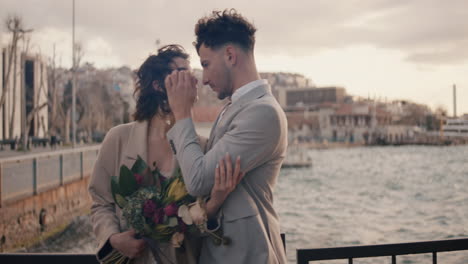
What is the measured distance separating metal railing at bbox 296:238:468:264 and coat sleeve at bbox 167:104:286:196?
545 mm

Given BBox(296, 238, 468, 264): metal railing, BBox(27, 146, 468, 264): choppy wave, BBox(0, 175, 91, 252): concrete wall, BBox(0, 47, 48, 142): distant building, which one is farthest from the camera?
BBox(27, 146, 468, 264): choppy wave

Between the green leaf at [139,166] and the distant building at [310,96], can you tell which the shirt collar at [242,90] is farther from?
the distant building at [310,96]

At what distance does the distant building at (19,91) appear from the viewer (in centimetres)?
2641

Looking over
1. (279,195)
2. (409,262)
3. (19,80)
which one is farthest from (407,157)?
(19,80)

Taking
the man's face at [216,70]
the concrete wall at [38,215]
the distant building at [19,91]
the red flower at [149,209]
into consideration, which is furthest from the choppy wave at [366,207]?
the man's face at [216,70]

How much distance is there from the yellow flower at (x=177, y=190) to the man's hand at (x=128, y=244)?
187 millimetres

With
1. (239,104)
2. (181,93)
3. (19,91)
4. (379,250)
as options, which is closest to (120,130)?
(181,93)

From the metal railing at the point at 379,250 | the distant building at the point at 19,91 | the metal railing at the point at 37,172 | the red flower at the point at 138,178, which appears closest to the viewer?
the red flower at the point at 138,178

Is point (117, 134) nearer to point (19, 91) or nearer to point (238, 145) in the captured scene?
point (238, 145)

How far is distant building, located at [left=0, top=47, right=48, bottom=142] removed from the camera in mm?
26406

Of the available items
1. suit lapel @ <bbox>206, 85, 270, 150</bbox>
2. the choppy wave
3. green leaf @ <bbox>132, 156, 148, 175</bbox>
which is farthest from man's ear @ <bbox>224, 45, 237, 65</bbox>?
the choppy wave

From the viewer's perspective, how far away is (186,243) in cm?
156

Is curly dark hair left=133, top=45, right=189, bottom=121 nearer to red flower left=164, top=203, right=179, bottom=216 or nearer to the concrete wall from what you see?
red flower left=164, top=203, right=179, bottom=216

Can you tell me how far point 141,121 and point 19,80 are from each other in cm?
3096
